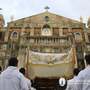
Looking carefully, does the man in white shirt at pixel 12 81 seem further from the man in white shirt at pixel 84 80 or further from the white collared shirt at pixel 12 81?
the man in white shirt at pixel 84 80

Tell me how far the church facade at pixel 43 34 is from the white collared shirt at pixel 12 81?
83.2ft

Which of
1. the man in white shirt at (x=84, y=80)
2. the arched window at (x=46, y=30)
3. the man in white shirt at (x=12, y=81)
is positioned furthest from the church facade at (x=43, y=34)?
the man in white shirt at (x=84, y=80)

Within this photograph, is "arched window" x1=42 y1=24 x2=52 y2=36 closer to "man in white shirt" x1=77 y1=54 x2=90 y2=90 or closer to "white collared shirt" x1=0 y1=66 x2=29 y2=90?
"white collared shirt" x1=0 y1=66 x2=29 y2=90

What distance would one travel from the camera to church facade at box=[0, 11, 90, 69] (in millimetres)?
31438

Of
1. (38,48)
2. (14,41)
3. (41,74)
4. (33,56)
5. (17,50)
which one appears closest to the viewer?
(41,74)

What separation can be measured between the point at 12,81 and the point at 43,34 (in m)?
31.1

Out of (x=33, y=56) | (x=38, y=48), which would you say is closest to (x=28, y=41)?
(x=38, y=48)

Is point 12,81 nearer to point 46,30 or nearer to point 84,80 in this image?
point 84,80

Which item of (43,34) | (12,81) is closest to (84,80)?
(12,81)

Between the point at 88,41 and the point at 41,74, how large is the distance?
25022mm

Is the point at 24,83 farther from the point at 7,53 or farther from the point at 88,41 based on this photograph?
the point at 88,41

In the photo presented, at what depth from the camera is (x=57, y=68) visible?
13555 millimetres

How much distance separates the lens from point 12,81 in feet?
17.6

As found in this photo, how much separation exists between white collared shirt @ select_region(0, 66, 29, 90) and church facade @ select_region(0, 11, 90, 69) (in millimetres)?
25344
